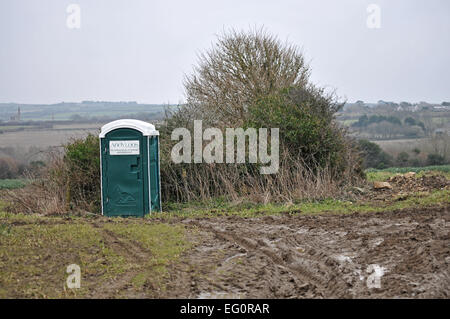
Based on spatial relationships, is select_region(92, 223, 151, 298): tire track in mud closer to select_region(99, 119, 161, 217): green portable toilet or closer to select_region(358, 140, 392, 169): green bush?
select_region(99, 119, 161, 217): green portable toilet

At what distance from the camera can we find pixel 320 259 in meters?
8.73

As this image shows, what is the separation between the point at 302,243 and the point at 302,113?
23.1 ft

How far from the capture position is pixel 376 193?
1562 cm

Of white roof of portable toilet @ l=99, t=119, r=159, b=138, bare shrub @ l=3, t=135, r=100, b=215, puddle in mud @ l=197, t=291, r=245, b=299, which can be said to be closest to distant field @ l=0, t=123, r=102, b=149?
bare shrub @ l=3, t=135, r=100, b=215

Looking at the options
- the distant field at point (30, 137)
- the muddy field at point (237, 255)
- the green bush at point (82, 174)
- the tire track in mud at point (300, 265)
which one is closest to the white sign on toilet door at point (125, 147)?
the green bush at point (82, 174)

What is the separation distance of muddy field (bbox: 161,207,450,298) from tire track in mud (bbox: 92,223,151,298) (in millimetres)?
592

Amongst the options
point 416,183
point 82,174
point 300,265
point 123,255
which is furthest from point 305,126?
point 123,255

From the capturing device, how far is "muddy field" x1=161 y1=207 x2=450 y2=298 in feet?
23.6

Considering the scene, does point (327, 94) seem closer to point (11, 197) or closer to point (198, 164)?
point (198, 164)

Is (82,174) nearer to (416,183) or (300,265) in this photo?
(300,265)

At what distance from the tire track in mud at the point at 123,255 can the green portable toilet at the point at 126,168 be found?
2222 mm

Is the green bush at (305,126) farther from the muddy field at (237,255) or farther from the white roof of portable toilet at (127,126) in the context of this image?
the white roof of portable toilet at (127,126)
